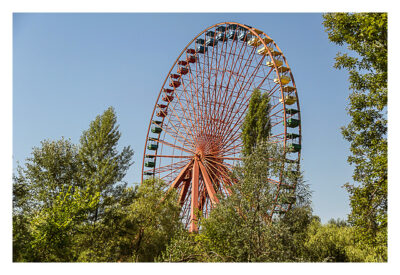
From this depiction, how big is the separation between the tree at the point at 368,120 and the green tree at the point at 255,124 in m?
8.00

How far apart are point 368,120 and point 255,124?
8.81m

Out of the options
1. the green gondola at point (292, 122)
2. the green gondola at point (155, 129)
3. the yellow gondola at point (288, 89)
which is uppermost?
the yellow gondola at point (288, 89)

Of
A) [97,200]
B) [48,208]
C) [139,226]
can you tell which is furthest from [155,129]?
[48,208]

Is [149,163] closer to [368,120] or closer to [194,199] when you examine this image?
[194,199]

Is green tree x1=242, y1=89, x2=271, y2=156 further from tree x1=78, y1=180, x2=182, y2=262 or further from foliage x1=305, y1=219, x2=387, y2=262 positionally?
foliage x1=305, y1=219, x2=387, y2=262

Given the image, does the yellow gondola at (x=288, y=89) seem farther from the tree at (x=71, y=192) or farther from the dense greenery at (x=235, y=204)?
the tree at (x=71, y=192)

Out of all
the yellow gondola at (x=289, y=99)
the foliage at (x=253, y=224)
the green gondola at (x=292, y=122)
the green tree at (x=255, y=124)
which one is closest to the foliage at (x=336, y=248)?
the green tree at (x=255, y=124)

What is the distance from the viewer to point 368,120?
888 centimetres

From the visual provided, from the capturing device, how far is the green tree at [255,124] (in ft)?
56.4

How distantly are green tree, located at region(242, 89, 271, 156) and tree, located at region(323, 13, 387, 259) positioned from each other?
8.00 m

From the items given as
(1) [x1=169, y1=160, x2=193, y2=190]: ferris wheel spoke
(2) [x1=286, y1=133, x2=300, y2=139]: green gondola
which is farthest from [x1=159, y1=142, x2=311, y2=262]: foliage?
(1) [x1=169, y1=160, x2=193, y2=190]: ferris wheel spoke

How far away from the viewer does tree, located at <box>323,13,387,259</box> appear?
26.2ft
